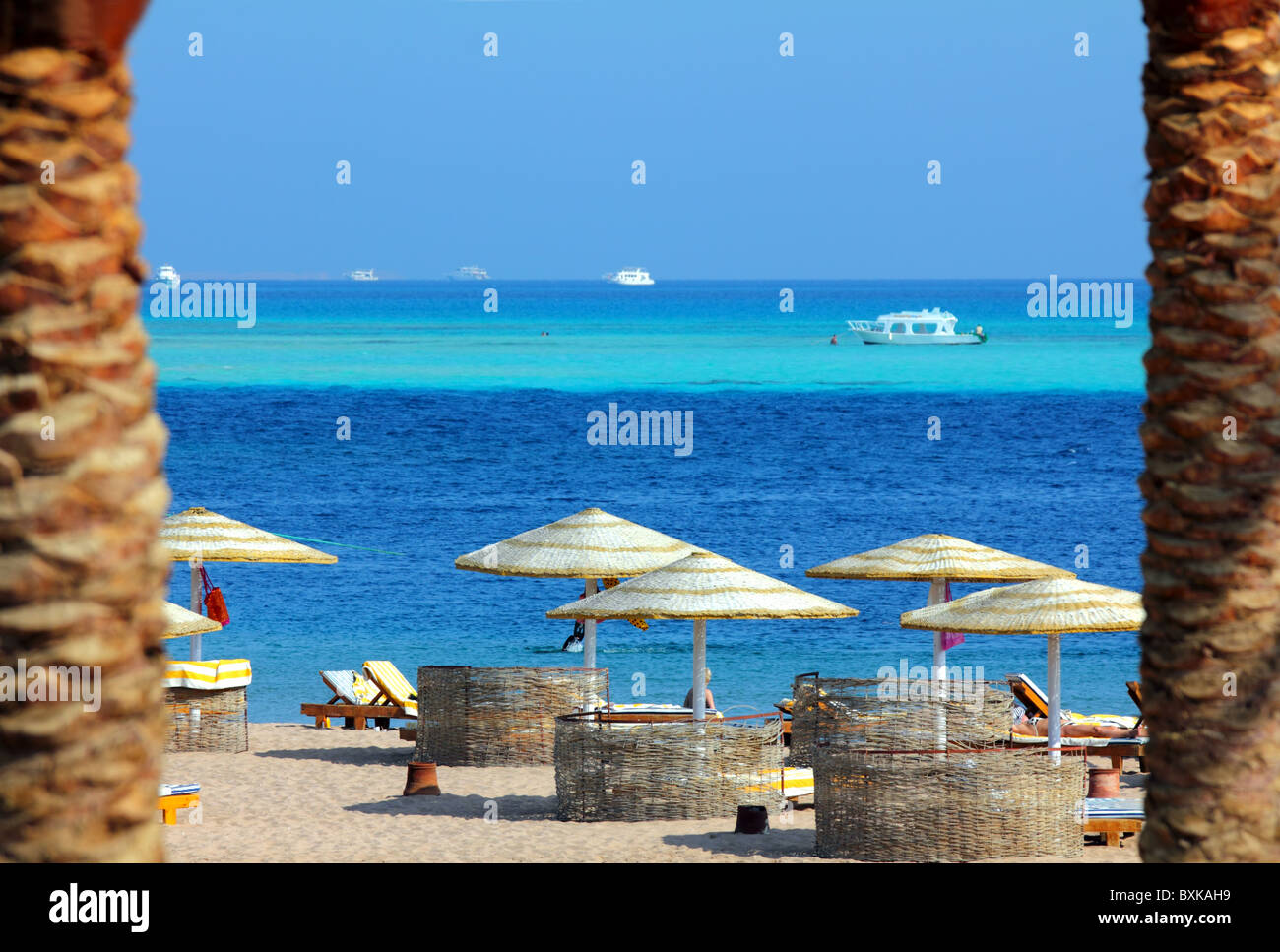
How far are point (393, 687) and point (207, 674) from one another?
303 cm

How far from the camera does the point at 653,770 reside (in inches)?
517

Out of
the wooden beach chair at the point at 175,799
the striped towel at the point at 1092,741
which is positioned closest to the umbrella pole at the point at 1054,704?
the striped towel at the point at 1092,741

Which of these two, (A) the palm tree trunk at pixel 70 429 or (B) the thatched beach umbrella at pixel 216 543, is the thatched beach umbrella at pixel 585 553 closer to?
(B) the thatched beach umbrella at pixel 216 543

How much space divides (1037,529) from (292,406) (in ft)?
142

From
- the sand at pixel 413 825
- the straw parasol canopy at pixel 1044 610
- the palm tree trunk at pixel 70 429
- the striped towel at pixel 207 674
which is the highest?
the palm tree trunk at pixel 70 429

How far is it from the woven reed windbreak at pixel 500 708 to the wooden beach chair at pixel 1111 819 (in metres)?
5.36

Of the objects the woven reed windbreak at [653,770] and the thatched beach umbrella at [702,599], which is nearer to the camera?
the woven reed windbreak at [653,770]

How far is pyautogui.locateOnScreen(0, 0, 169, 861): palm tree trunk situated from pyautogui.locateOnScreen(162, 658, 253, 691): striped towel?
1344 centimetres

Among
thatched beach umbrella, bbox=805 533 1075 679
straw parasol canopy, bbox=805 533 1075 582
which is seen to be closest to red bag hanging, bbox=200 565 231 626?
straw parasol canopy, bbox=805 533 1075 582

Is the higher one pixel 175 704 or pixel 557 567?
pixel 557 567

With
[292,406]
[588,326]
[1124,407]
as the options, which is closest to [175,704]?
[292,406]

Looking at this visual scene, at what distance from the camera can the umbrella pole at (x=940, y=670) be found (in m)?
13.1
